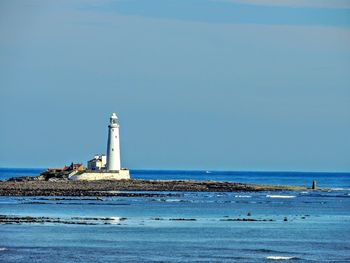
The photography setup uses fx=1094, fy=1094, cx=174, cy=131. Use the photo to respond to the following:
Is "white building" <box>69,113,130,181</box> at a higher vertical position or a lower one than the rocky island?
higher

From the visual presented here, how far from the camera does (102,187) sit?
9594 cm

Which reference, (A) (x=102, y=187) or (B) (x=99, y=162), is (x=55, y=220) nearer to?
(A) (x=102, y=187)

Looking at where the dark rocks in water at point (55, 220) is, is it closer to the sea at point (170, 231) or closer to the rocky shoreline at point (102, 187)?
the sea at point (170, 231)

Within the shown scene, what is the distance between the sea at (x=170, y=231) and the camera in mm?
41562

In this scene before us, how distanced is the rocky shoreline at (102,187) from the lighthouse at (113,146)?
71.0 inches

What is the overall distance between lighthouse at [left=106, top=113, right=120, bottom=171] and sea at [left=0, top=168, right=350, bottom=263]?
62.5ft

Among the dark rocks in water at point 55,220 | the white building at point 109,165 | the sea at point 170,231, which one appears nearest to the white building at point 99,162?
the white building at point 109,165

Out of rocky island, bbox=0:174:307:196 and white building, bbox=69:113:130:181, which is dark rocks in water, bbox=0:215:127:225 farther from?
white building, bbox=69:113:130:181

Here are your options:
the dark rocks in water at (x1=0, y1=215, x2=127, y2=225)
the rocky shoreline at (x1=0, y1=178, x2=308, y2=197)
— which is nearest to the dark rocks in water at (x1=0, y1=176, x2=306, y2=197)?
the rocky shoreline at (x1=0, y1=178, x2=308, y2=197)

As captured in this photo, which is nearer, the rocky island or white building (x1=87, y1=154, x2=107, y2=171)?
the rocky island

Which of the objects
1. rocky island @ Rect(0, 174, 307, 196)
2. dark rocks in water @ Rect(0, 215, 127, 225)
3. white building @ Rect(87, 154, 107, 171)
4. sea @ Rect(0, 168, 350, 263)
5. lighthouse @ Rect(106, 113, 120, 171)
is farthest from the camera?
white building @ Rect(87, 154, 107, 171)

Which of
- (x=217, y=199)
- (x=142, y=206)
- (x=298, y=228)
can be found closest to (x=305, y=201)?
(x=217, y=199)

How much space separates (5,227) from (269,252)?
14.5 metres

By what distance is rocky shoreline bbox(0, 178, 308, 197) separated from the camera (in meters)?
87.1
